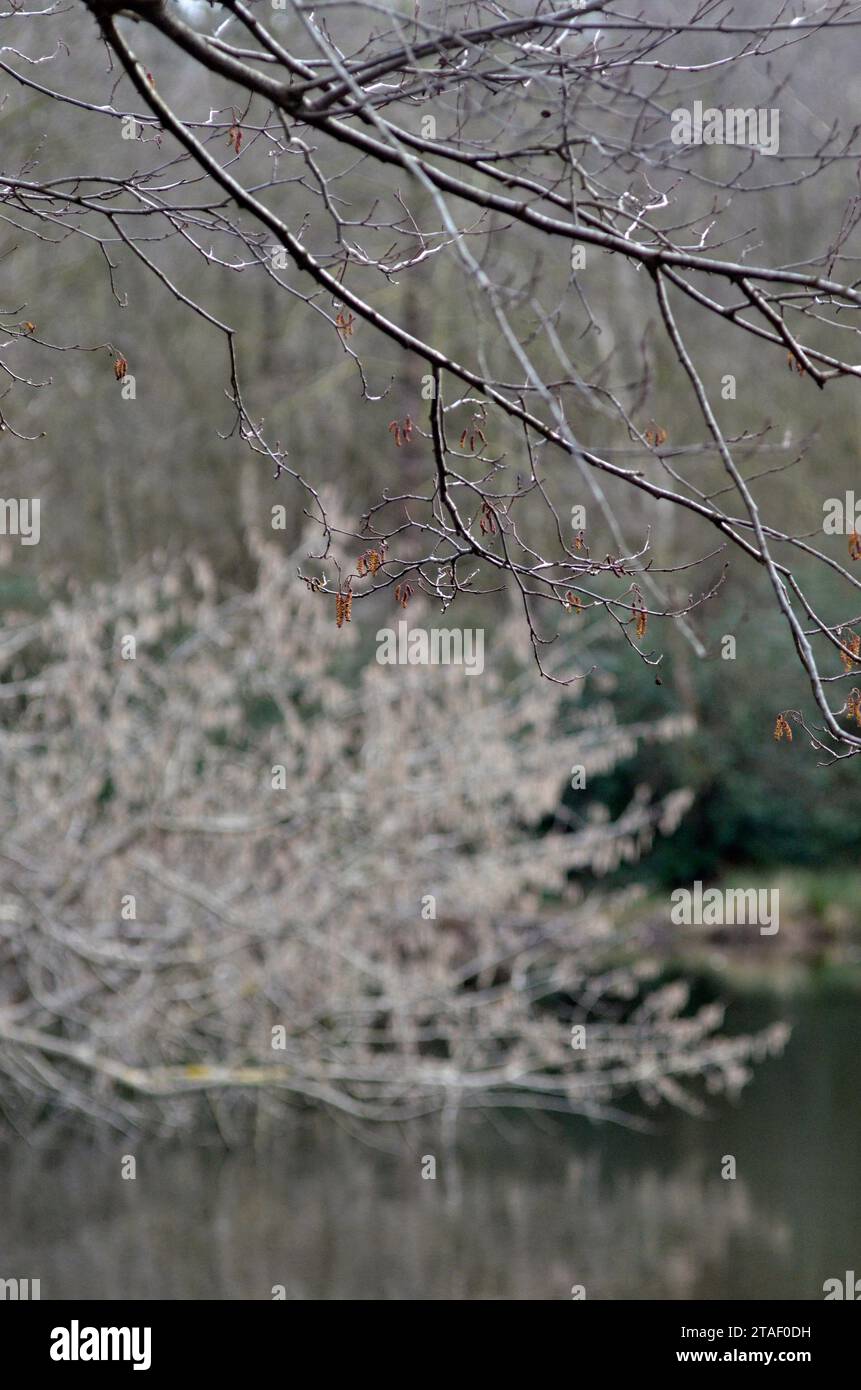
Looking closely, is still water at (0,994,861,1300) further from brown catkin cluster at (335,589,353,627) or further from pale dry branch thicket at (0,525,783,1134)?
brown catkin cluster at (335,589,353,627)

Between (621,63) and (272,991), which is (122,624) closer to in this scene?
(272,991)

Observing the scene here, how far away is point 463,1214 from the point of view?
805cm

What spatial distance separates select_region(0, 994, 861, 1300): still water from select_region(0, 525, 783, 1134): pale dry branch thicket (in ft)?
1.19

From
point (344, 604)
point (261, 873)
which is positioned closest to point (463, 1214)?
point (261, 873)

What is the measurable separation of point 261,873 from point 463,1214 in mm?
2038

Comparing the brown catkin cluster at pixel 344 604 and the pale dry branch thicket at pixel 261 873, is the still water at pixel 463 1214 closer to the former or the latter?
the pale dry branch thicket at pixel 261 873

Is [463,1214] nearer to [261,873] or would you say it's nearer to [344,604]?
[261,873]

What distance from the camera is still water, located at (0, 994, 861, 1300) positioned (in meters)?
7.29

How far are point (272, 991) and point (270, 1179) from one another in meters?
0.94

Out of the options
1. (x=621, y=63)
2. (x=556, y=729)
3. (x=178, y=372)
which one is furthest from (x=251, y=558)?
(x=621, y=63)

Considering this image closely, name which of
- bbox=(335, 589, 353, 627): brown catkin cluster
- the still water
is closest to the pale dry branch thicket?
the still water

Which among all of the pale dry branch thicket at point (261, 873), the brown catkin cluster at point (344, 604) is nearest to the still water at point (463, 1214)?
the pale dry branch thicket at point (261, 873)

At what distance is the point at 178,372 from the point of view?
14305mm

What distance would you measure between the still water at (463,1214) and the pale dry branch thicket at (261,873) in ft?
1.19
